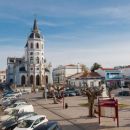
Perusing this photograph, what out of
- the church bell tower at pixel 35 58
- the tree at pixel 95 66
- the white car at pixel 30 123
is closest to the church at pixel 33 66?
the church bell tower at pixel 35 58

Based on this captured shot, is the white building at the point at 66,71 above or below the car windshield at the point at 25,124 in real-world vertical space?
above

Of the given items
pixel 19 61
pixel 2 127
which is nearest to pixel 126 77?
pixel 19 61

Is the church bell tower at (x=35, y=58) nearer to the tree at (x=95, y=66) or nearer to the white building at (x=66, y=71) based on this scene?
the white building at (x=66, y=71)

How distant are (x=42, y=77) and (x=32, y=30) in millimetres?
20431

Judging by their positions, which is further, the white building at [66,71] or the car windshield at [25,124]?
the white building at [66,71]

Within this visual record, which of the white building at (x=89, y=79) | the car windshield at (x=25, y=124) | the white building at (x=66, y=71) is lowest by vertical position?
the car windshield at (x=25, y=124)

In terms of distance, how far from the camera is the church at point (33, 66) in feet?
402

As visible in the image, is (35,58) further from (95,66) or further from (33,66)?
(95,66)

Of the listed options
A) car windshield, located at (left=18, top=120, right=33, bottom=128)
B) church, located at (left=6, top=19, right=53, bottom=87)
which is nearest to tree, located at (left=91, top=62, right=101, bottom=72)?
church, located at (left=6, top=19, right=53, bottom=87)

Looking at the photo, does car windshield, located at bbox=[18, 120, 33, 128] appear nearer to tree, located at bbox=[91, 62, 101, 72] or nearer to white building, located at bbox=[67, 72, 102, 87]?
white building, located at bbox=[67, 72, 102, 87]

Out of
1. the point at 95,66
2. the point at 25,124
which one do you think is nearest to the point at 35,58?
the point at 95,66

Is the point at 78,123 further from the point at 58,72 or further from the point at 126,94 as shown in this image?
the point at 58,72

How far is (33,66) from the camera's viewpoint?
123250mm

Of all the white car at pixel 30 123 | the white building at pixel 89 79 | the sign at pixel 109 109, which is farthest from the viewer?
the white building at pixel 89 79
